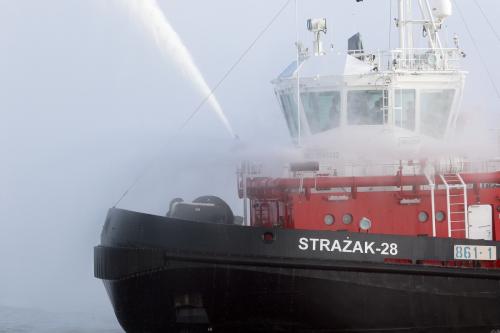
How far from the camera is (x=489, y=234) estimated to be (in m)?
19.2

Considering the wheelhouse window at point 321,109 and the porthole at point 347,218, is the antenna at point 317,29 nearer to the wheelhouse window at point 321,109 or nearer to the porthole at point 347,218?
the wheelhouse window at point 321,109

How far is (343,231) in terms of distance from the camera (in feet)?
60.1

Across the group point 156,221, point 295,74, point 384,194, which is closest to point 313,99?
point 295,74

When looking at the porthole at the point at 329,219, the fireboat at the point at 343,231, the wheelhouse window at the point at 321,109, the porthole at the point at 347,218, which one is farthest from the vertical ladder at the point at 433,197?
the wheelhouse window at the point at 321,109

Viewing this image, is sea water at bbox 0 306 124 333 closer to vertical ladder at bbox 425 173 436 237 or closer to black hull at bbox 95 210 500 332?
black hull at bbox 95 210 500 332

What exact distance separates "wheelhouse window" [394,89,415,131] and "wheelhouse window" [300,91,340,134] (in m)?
0.85

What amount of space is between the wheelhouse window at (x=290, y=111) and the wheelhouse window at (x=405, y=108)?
1.52 m

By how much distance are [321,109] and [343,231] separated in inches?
89.7

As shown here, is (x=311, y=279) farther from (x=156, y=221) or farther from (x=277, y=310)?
(x=156, y=221)

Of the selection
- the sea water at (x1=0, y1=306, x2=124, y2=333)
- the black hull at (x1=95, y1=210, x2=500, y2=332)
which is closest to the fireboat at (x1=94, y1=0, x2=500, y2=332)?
the black hull at (x1=95, y1=210, x2=500, y2=332)

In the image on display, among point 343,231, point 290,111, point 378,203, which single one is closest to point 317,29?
point 290,111

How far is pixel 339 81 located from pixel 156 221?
3.47 metres

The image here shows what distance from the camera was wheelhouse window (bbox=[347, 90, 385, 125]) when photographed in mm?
19609

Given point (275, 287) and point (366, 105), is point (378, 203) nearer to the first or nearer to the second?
point (366, 105)
